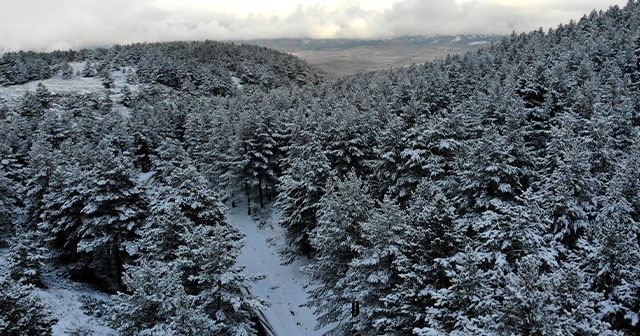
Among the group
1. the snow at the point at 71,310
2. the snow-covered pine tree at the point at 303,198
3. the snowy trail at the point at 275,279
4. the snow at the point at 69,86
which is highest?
the snow at the point at 69,86

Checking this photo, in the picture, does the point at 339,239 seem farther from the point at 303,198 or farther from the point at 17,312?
the point at 17,312

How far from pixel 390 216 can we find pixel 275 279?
19.9 m

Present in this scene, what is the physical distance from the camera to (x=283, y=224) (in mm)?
32469

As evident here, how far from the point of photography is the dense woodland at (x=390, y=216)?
1122 centimetres

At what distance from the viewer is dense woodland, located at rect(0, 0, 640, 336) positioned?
1122 centimetres

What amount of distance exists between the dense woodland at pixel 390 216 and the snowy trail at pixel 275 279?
4.51ft

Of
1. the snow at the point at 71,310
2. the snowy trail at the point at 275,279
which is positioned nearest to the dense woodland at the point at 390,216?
the snowy trail at the point at 275,279

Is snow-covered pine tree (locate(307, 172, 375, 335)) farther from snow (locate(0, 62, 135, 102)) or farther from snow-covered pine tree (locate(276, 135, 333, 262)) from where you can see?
snow (locate(0, 62, 135, 102))

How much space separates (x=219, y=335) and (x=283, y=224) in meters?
17.0

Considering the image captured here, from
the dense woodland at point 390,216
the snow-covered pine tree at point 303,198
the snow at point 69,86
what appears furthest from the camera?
the snow at point 69,86

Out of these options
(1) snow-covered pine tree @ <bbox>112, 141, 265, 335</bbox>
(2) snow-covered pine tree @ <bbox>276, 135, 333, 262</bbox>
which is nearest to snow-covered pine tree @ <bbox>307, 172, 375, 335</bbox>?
(1) snow-covered pine tree @ <bbox>112, 141, 265, 335</bbox>

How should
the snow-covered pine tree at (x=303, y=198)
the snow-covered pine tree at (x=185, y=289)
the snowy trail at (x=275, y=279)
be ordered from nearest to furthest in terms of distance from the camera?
the snow-covered pine tree at (x=185, y=289), the snowy trail at (x=275, y=279), the snow-covered pine tree at (x=303, y=198)

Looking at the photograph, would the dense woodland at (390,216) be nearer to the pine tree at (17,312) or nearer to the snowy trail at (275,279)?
the pine tree at (17,312)

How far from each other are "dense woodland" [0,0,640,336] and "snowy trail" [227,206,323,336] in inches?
54.1
